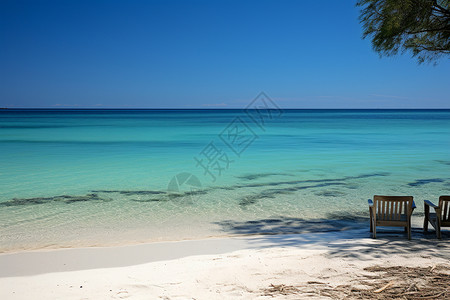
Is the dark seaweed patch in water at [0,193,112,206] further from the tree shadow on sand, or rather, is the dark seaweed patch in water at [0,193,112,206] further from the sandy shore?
the tree shadow on sand

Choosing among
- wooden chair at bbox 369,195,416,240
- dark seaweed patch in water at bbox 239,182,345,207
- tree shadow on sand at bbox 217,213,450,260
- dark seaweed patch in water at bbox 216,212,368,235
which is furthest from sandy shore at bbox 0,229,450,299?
dark seaweed patch in water at bbox 239,182,345,207

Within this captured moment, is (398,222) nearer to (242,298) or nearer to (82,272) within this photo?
(242,298)

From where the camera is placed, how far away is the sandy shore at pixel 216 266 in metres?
4.24

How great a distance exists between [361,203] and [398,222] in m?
3.50

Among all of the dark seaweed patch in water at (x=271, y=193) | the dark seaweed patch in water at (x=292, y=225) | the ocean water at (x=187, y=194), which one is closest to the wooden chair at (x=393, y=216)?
the dark seaweed patch in water at (x=292, y=225)

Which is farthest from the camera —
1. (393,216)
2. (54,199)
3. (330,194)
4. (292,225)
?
(330,194)

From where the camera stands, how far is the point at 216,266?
5.04 meters

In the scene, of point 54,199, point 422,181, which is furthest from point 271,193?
point 54,199

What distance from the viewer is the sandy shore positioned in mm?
4238

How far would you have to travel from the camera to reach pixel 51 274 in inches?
194

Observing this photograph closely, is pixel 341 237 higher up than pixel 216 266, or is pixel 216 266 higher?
pixel 216 266

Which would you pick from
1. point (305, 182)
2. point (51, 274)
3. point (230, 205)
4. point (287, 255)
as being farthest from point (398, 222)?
point (305, 182)

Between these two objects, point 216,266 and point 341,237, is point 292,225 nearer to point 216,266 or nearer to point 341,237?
point 341,237

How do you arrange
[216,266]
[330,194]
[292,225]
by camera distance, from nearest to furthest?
[216,266] → [292,225] → [330,194]
